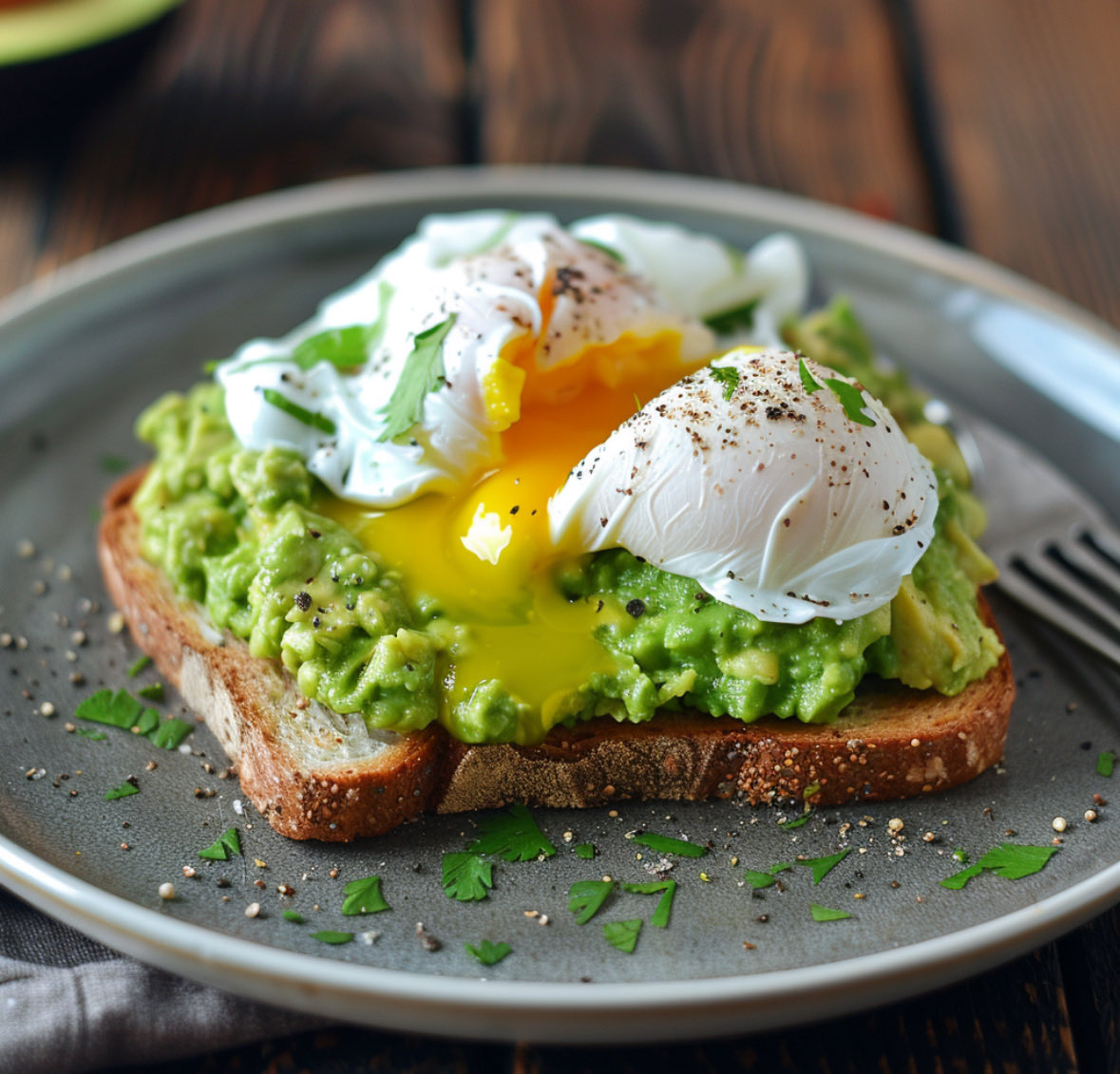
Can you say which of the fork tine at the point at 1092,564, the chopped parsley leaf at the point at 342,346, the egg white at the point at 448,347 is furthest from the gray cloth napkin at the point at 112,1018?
the fork tine at the point at 1092,564

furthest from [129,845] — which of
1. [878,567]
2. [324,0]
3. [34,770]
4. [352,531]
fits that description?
[324,0]

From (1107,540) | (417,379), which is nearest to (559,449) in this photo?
(417,379)

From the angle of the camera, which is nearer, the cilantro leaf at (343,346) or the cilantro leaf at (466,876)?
the cilantro leaf at (466,876)

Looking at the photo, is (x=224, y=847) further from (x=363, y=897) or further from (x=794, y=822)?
(x=794, y=822)

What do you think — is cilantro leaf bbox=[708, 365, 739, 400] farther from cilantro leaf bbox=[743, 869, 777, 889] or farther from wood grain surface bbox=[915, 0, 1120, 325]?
wood grain surface bbox=[915, 0, 1120, 325]

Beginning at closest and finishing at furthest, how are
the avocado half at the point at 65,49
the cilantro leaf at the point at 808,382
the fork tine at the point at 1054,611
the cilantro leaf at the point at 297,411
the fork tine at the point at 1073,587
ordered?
the cilantro leaf at the point at 808,382 → the cilantro leaf at the point at 297,411 → the fork tine at the point at 1054,611 → the fork tine at the point at 1073,587 → the avocado half at the point at 65,49

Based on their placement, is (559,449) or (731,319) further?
(731,319)

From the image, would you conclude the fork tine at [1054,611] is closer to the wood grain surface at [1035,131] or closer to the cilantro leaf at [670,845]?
the cilantro leaf at [670,845]
